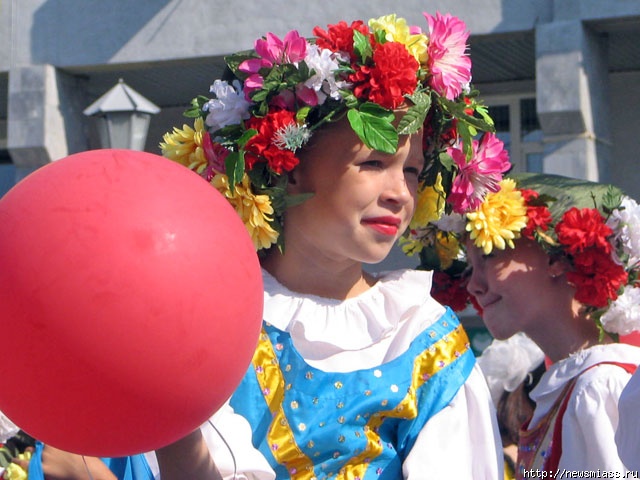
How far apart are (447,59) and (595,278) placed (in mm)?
1058

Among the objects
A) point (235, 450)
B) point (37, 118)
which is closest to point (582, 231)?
point (235, 450)

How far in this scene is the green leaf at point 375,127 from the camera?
8.32 feet

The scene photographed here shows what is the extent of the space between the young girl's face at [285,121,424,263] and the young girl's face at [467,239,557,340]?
0.94m

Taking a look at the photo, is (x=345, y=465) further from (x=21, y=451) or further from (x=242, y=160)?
(x=21, y=451)

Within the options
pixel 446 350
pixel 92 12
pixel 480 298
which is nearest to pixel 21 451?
pixel 480 298

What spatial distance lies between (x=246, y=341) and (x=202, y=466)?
35 cm

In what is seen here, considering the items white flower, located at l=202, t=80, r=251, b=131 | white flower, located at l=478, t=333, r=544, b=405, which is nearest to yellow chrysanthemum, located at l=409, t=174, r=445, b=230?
white flower, located at l=202, t=80, r=251, b=131

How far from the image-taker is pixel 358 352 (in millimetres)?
2566

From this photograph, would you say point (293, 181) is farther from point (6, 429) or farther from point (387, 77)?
point (6, 429)

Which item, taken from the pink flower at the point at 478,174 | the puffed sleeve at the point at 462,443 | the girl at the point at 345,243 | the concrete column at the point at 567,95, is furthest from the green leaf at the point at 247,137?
the concrete column at the point at 567,95

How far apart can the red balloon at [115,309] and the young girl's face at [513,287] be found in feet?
6.12

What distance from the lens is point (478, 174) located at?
290cm

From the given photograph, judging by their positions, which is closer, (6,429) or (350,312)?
(350,312)

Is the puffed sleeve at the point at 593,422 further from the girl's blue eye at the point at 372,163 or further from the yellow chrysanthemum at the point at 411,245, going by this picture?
the girl's blue eye at the point at 372,163
